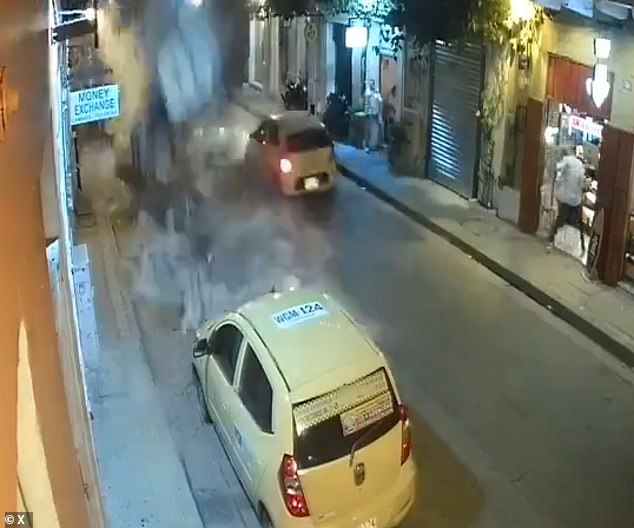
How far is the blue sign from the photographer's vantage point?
56.4ft

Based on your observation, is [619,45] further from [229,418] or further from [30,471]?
[30,471]

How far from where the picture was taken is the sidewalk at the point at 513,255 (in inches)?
538

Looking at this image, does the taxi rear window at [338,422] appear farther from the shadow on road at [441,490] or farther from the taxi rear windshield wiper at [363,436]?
the shadow on road at [441,490]

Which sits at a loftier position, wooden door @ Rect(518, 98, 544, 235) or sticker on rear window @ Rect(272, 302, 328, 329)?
sticker on rear window @ Rect(272, 302, 328, 329)

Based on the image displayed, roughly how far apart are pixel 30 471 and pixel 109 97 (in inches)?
570

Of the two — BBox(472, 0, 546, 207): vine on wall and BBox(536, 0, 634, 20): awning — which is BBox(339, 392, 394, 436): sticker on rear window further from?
BBox(472, 0, 546, 207): vine on wall

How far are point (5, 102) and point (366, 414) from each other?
18.6 feet

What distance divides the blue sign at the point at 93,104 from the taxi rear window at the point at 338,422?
34.1 ft

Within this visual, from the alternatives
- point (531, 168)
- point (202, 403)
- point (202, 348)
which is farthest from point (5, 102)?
point (531, 168)

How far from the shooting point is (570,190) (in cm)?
1619

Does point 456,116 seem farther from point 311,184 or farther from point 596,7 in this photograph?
point 596,7

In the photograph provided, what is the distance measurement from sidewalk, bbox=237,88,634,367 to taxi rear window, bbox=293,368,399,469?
5.39 meters

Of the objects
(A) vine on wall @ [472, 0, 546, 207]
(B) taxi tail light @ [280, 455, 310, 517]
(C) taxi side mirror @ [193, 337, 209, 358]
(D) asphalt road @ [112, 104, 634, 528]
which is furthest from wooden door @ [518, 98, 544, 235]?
(B) taxi tail light @ [280, 455, 310, 517]

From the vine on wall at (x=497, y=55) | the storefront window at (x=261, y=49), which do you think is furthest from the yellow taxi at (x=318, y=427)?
the storefront window at (x=261, y=49)
